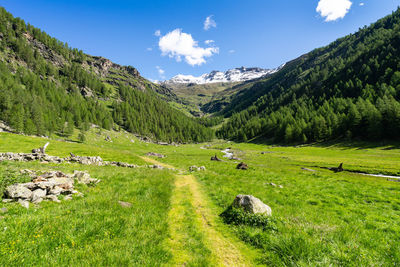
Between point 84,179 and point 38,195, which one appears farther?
point 84,179

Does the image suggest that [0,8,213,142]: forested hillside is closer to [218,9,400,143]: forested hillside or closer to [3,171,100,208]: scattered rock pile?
[3,171,100,208]: scattered rock pile

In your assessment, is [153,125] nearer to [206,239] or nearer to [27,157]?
[27,157]

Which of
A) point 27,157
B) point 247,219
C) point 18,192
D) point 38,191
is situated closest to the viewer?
point 18,192

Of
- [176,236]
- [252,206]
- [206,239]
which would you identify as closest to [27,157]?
[176,236]

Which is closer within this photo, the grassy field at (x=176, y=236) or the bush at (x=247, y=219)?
the grassy field at (x=176, y=236)

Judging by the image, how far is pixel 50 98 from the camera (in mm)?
105500

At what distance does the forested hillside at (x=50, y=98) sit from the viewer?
75.7 metres

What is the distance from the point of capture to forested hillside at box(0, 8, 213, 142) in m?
75.7

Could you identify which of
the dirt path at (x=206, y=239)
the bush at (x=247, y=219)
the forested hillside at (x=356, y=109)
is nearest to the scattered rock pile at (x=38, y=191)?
the dirt path at (x=206, y=239)

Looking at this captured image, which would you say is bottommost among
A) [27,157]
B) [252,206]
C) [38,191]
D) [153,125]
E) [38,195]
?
[252,206]

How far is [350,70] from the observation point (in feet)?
596

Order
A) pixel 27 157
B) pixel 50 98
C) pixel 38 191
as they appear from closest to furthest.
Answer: pixel 38 191 → pixel 27 157 → pixel 50 98

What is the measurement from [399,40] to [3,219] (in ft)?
1011

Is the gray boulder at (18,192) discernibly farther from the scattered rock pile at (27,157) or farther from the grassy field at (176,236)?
the scattered rock pile at (27,157)
